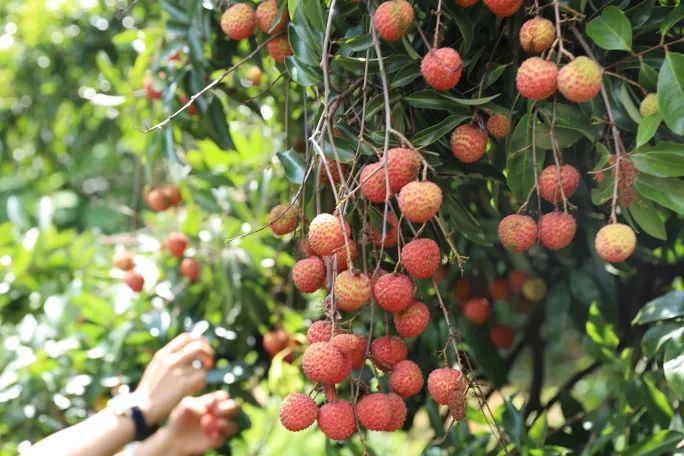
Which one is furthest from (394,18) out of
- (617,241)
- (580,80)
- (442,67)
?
(617,241)

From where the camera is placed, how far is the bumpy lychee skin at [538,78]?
0.71 meters

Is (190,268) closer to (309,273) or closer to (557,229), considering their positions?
(309,273)

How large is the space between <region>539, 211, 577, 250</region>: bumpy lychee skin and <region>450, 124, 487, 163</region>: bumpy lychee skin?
3.7 inches

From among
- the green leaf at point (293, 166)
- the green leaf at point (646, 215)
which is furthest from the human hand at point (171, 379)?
the green leaf at point (646, 215)

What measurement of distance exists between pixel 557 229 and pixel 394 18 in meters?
0.24

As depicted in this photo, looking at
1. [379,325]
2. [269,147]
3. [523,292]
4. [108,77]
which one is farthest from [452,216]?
[108,77]

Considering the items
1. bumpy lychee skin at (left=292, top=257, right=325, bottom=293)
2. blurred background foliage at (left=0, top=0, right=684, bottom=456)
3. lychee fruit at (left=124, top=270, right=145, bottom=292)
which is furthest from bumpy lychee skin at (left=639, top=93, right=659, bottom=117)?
lychee fruit at (left=124, top=270, right=145, bottom=292)

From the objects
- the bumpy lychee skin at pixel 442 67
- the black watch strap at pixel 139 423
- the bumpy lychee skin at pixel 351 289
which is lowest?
the black watch strap at pixel 139 423

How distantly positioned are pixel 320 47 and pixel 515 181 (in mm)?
241

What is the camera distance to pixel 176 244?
5.12ft

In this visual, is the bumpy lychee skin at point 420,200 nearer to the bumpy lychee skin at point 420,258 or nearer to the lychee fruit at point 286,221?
the bumpy lychee skin at point 420,258

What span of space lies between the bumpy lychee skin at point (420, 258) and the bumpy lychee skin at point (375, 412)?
12 cm

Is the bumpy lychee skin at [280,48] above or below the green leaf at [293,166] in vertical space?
above

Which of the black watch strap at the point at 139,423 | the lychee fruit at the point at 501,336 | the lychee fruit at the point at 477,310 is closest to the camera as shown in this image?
the black watch strap at the point at 139,423
